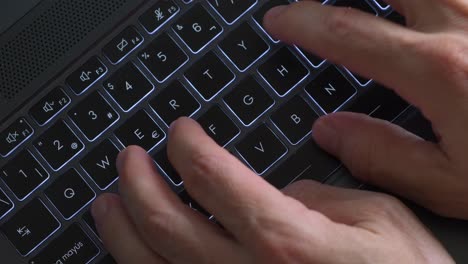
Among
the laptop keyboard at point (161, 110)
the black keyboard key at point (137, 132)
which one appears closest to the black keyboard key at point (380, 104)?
the laptop keyboard at point (161, 110)

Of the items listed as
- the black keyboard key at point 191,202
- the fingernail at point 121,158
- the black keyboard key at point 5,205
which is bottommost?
the black keyboard key at point 191,202

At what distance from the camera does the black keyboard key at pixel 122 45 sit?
0.80m

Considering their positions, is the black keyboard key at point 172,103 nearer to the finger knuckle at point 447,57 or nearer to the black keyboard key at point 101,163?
the black keyboard key at point 101,163

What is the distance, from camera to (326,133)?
792mm

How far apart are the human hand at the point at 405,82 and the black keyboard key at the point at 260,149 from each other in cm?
5

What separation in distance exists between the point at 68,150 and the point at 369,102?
336 millimetres

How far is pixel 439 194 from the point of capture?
76cm

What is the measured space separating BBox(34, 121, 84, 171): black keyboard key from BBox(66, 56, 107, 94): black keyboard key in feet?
0.15

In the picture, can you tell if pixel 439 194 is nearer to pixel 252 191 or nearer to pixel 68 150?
pixel 252 191

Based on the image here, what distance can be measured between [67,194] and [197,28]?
0.23 meters

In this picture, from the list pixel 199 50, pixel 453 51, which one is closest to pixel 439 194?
pixel 453 51

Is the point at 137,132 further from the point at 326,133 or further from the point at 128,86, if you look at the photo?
the point at 326,133

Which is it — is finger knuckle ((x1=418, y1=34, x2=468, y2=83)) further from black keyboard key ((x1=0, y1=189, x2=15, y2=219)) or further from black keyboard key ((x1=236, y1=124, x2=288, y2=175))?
black keyboard key ((x1=0, y1=189, x2=15, y2=219))

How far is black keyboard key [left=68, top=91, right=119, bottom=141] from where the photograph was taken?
79 centimetres
